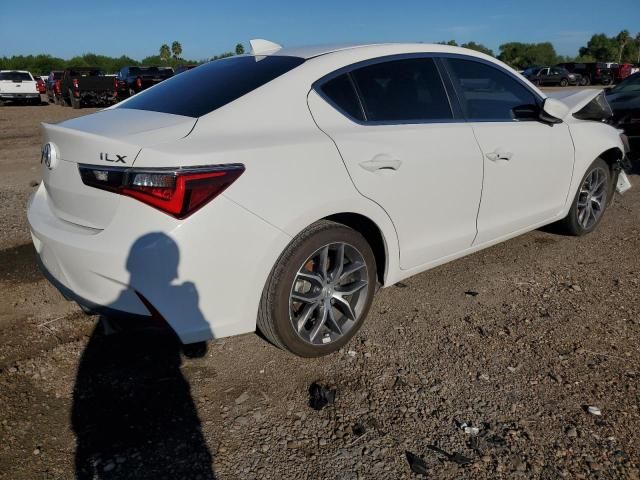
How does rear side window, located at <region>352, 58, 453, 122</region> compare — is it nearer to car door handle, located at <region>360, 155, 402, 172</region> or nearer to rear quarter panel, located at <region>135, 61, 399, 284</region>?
car door handle, located at <region>360, 155, 402, 172</region>

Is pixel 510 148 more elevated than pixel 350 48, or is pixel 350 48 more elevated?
pixel 350 48

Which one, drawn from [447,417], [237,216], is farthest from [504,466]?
[237,216]

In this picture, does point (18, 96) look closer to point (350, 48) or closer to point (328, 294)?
point (350, 48)

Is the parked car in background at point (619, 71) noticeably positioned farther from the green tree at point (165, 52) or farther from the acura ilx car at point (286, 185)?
the green tree at point (165, 52)

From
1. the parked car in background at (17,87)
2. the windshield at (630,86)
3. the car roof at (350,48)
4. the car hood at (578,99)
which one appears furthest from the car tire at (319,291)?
the parked car in background at (17,87)

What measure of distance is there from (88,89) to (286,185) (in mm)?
21871

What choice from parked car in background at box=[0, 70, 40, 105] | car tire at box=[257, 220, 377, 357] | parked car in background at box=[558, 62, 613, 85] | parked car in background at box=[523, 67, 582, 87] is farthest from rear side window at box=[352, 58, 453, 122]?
parked car in background at box=[558, 62, 613, 85]

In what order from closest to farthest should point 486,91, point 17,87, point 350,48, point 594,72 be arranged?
point 350,48 → point 486,91 → point 17,87 → point 594,72

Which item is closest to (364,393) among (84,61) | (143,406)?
(143,406)

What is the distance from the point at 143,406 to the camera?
2.63 meters

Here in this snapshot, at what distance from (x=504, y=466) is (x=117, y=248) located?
1910 millimetres

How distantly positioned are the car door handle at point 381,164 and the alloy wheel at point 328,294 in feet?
1.46

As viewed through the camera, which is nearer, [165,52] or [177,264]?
[177,264]

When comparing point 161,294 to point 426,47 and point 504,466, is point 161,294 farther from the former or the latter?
point 426,47
